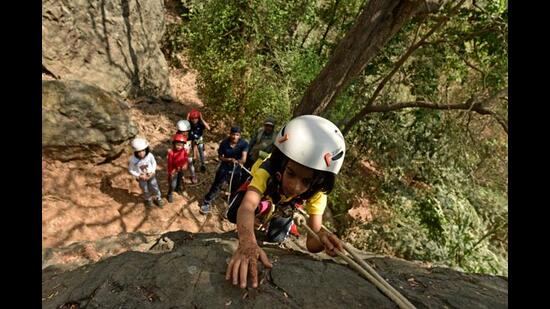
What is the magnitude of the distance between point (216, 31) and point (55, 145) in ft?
18.1

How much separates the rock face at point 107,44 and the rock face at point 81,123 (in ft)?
7.24

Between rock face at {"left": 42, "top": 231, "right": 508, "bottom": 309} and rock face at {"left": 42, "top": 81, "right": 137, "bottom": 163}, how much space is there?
537cm

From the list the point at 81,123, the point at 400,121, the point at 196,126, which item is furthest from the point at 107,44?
the point at 400,121

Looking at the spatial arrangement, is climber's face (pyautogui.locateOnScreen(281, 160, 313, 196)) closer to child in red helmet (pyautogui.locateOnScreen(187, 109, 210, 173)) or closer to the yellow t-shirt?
the yellow t-shirt

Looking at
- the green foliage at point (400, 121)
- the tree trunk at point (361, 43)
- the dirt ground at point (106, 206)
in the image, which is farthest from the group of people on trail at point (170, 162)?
the tree trunk at point (361, 43)

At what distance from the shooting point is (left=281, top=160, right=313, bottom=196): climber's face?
247 cm

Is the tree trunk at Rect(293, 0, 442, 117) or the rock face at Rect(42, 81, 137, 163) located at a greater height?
the tree trunk at Rect(293, 0, 442, 117)

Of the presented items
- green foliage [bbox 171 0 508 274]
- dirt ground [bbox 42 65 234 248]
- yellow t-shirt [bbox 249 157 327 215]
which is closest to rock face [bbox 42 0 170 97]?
green foliage [bbox 171 0 508 274]

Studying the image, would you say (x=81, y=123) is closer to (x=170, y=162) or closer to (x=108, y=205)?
(x=108, y=205)

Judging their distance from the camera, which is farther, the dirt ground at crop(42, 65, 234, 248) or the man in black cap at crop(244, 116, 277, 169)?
the dirt ground at crop(42, 65, 234, 248)

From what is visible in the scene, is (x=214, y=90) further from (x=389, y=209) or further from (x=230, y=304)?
(x=230, y=304)

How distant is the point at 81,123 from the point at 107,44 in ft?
14.2

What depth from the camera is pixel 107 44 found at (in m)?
10.1

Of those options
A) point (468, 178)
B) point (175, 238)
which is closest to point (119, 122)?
point (175, 238)
